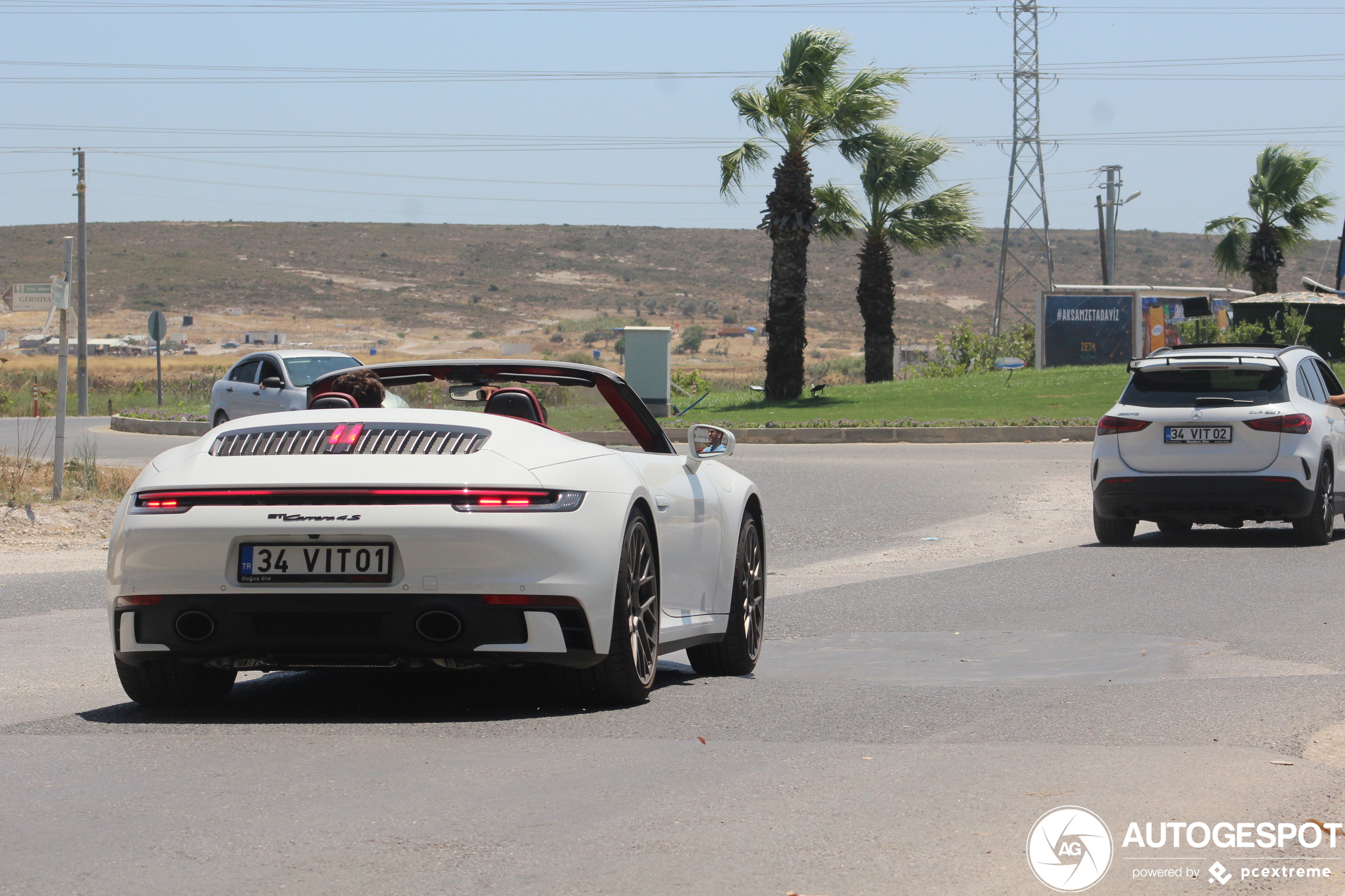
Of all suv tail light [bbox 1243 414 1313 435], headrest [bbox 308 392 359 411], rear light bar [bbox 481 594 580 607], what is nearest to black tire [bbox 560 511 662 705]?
rear light bar [bbox 481 594 580 607]

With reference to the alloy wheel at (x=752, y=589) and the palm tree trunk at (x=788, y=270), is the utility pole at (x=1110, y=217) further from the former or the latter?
the alloy wheel at (x=752, y=589)

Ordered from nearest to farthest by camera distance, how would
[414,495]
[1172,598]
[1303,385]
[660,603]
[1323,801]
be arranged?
[1323,801] < [414,495] < [660,603] < [1172,598] < [1303,385]

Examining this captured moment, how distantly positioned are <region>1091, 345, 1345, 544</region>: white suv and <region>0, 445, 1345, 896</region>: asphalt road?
4.35 metres

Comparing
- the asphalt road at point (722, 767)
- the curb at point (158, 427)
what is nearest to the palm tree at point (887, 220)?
the curb at point (158, 427)

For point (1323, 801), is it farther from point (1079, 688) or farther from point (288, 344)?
point (288, 344)

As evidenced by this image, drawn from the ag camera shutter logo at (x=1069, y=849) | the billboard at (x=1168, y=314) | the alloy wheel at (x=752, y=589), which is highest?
the billboard at (x=1168, y=314)

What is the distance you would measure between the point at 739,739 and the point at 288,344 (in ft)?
283

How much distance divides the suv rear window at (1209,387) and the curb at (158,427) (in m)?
21.6

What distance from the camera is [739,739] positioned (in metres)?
5.71

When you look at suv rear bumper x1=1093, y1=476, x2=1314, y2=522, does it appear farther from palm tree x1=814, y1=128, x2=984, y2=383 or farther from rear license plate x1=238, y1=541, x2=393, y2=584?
palm tree x1=814, y1=128, x2=984, y2=383

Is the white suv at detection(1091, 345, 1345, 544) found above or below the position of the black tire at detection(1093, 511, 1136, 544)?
above

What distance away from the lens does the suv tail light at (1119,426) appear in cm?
1383

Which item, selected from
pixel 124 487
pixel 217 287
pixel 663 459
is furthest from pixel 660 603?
pixel 217 287

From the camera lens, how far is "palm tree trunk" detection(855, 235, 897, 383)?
43562 millimetres
